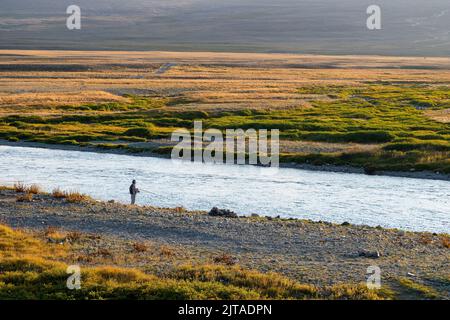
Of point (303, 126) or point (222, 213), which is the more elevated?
point (303, 126)

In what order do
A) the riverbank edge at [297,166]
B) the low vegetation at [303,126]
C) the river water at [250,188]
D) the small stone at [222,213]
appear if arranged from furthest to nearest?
the low vegetation at [303,126] → the riverbank edge at [297,166] → the river water at [250,188] → the small stone at [222,213]

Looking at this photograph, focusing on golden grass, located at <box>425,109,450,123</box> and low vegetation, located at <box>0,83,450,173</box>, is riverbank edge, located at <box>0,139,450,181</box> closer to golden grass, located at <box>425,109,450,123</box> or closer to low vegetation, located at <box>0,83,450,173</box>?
low vegetation, located at <box>0,83,450,173</box>

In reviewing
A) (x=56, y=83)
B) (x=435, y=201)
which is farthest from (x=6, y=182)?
(x=56, y=83)

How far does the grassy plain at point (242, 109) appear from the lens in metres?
53.0

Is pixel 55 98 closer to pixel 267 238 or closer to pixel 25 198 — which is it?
pixel 25 198

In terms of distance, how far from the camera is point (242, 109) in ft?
239

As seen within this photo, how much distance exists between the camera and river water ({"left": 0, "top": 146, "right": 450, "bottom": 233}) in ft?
113

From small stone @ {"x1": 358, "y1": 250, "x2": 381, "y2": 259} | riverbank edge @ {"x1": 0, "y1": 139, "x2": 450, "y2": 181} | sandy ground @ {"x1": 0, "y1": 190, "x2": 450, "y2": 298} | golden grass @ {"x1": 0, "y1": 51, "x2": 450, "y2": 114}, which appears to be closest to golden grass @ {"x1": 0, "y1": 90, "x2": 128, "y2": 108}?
golden grass @ {"x1": 0, "y1": 51, "x2": 450, "y2": 114}

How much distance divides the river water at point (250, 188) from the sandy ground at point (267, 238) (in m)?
3.99

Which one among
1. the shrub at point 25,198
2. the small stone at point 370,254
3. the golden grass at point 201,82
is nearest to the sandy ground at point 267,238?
the small stone at point 370,254

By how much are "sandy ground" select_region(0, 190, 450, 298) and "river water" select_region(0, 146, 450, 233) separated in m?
3.99

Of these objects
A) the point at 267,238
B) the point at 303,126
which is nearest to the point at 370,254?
the point at 267,238

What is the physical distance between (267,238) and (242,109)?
46467 mm

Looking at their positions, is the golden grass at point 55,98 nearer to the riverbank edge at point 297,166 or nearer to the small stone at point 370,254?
the riverbank edge at point 297,166
